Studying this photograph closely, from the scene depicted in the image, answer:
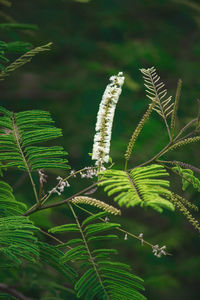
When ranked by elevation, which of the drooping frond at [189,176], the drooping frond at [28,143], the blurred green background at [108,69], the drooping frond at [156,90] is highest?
the drooping frond at [156,90]

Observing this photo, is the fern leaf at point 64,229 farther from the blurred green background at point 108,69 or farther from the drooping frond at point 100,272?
the blurred green background at point 108,69

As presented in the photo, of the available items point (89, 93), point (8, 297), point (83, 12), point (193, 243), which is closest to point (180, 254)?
point (193, 243)

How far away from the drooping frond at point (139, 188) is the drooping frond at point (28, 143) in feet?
0.89

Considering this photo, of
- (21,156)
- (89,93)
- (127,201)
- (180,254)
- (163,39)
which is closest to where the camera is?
(127,201)

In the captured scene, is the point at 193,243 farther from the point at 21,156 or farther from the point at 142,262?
the point at 21,156

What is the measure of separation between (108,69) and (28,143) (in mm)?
3001

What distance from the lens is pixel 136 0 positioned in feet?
18.3

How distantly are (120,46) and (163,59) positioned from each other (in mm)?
563

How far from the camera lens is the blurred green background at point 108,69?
4.38 metres

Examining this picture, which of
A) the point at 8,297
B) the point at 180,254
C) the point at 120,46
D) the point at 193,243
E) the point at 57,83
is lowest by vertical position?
the point at 180,254

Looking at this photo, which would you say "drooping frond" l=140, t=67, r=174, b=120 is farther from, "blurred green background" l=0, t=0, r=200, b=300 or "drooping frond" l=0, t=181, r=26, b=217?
"blurred green background" l=0, t=0, r=200, b=300

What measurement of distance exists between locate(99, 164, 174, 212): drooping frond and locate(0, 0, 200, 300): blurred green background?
8.70ft

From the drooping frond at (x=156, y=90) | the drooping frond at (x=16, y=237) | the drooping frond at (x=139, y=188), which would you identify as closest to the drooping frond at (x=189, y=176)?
the drooping frond at (x=139, y=188)

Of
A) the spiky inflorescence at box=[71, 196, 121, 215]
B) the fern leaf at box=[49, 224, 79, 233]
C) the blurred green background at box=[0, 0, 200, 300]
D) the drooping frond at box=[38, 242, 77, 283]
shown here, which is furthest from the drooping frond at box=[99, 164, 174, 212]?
the blurred green background at box=[0, 0, 200, 300]
